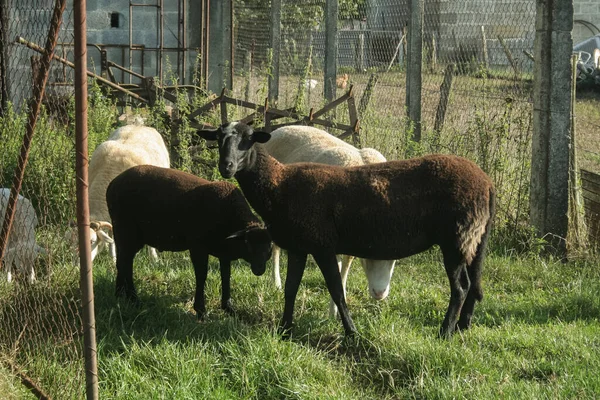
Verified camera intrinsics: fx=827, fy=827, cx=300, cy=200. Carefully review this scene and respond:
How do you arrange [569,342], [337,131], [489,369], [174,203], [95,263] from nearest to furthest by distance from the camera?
[489,369] → [569,342] → [174,203] → [95,263] → [337,131]

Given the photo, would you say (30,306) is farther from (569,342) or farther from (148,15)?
(148,15)

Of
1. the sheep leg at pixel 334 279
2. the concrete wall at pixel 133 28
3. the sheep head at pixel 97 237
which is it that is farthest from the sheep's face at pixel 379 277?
the concrete wall at pixel 133 28

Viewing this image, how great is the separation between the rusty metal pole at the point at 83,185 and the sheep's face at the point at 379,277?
291 cm

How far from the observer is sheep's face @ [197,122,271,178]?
5.90 metres

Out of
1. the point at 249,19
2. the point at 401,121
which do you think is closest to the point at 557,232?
the point at 401,121

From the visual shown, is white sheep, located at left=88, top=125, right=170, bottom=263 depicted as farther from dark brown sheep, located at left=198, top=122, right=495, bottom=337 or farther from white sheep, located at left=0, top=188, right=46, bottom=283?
dark brown sheep, located at left=198, top=122, right=495, bottom=337

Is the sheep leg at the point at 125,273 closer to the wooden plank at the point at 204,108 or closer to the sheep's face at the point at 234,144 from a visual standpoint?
the sheep's face at the point at 234,144

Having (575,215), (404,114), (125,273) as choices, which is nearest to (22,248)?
(125,273)

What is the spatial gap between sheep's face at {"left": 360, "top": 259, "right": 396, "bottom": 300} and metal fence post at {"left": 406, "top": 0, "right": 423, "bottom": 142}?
3362 millimetres

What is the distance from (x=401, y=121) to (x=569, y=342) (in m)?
5.03

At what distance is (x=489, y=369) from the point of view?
548cm

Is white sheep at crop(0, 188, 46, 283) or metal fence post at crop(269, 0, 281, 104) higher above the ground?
metal fence post at crop(269, 0, 281, 104)

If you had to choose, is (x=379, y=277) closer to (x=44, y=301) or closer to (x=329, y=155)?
(x=329, y=155)

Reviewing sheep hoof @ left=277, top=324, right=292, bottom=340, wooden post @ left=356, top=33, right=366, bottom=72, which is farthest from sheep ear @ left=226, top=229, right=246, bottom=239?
wooden post @ left=356, top=33, right=366, bottom=72
